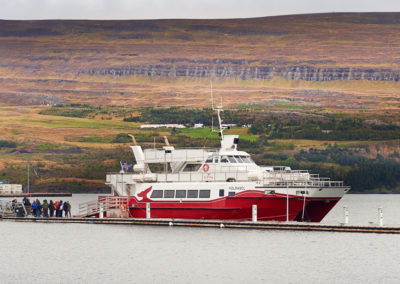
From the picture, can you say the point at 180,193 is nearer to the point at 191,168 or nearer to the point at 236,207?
the point at 191,168

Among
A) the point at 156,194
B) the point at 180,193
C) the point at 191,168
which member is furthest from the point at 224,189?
the point at 156,194

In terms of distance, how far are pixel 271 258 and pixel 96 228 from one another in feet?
76.9

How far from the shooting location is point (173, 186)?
68.7 m

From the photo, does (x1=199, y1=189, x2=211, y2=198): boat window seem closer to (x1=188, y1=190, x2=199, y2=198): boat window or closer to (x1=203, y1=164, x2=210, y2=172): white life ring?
(x1=188, y1=190, x2=199, y2=198): boat window

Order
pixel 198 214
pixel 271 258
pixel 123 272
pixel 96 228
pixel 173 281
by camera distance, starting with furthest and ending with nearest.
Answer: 1. pixel 96 228
2. pixel 198 214
3. pixel 271 258
4. pixel 123 272
5. pixel 173 281

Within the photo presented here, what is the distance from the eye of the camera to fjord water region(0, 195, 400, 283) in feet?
163

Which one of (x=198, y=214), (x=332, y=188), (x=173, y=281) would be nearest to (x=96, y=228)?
(x=198, y=214)

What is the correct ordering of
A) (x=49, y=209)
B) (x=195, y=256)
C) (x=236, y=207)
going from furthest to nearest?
(x=49, y=209), (x=236, y=207), (x=195, y=256)

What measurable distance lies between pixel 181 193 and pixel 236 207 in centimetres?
495

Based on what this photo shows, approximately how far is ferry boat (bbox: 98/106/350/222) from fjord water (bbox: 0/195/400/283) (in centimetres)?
170

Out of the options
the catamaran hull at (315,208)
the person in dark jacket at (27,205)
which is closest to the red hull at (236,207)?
the catamaran hull at (315,208)

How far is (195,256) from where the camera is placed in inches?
2254

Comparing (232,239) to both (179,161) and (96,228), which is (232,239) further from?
(96,228)

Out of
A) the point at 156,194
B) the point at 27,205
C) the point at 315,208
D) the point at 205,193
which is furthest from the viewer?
the point at 27,205
